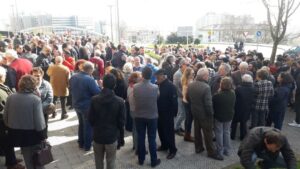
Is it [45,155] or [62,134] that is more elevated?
[45,155]

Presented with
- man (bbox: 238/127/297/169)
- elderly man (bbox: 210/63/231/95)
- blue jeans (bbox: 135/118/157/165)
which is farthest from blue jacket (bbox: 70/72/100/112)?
man (bbox: 238/127/297/169)

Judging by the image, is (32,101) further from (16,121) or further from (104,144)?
(104,144)

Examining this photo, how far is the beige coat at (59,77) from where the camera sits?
24.5ft

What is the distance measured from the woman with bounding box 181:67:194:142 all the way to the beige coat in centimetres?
321

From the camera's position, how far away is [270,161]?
3.96m

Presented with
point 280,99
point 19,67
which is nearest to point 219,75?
point 280,99

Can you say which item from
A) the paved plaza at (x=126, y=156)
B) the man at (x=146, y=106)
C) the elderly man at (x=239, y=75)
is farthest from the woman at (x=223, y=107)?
the elderly man at (x=239, y=75)

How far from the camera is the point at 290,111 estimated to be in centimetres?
913

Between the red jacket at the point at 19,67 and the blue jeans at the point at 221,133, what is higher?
the red jacket at the point at 19,67

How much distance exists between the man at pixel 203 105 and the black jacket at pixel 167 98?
0.38 metres

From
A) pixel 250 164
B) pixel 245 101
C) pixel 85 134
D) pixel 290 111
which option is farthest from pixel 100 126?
pixel 290 111

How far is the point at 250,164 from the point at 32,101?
315 cm

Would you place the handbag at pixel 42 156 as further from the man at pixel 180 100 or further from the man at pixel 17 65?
the man at pixel 180 100

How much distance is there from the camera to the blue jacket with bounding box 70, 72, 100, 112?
5.57m
